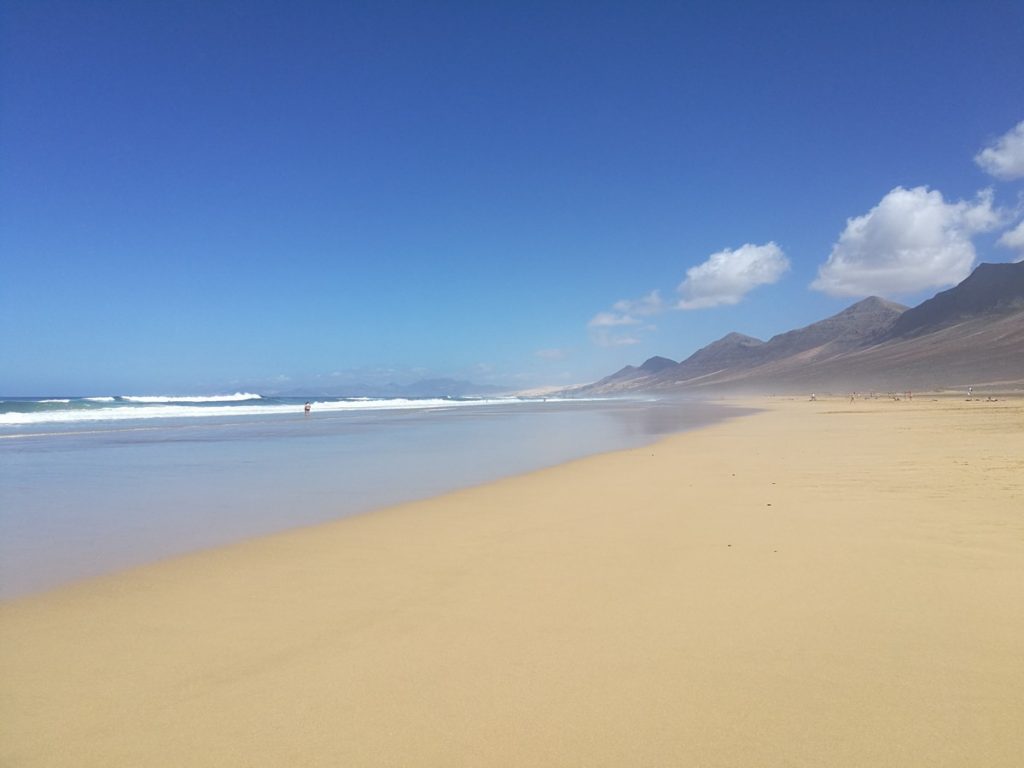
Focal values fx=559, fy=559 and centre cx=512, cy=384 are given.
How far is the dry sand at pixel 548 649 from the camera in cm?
239

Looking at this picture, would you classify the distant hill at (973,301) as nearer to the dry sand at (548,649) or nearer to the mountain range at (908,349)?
the mountain range at (908,349)

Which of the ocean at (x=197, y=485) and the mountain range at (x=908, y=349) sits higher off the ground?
the mountain range at (x=908, y=349)

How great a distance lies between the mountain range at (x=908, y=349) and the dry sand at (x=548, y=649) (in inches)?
2633

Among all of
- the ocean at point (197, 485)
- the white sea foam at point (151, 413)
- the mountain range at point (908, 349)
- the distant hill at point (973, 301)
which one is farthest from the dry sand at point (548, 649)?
the distant hill at point (973, 301)

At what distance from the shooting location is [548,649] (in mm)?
3180

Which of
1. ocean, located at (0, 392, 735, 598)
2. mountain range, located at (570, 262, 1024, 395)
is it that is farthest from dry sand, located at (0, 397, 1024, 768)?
mountain range, located at (570, 262, 1024, 395)

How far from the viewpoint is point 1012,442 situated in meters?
12.1

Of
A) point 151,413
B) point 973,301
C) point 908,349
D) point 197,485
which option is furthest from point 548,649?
point 973,301

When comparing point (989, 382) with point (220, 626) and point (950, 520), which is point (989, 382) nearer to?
point (950, 520)

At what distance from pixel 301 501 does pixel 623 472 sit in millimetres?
5476

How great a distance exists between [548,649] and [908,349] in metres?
113

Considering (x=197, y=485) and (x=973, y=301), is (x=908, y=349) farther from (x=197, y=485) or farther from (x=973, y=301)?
(x=197, y=485)

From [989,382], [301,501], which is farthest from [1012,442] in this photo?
[989,382]

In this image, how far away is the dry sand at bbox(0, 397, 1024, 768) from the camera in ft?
7.85
